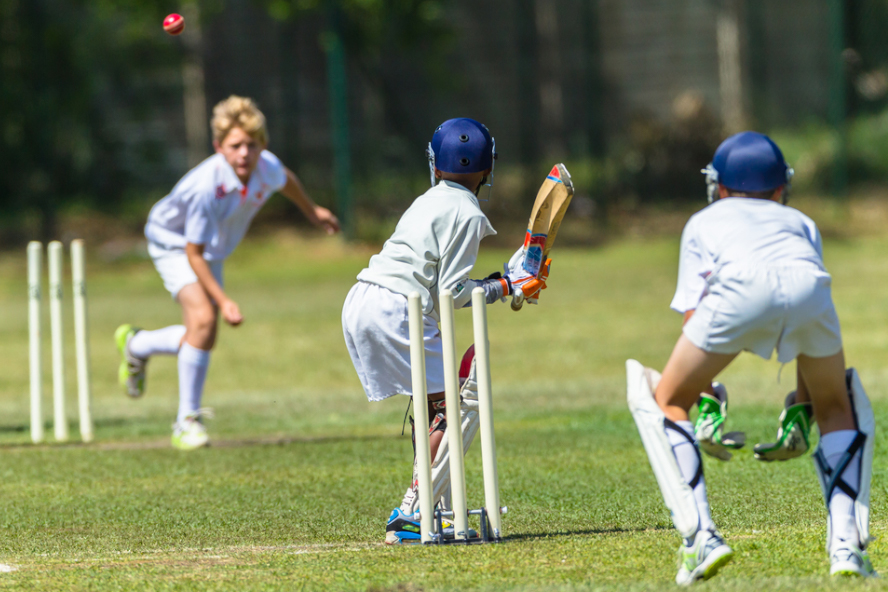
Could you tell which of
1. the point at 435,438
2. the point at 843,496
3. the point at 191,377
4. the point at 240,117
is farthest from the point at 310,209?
the point at 843,496

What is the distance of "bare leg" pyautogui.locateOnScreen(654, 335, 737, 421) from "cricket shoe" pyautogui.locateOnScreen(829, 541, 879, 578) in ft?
1.83

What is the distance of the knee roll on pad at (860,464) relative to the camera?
3.40 m

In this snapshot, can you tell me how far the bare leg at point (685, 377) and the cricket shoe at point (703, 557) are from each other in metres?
0.36

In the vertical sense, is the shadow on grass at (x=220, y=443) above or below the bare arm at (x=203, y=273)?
below

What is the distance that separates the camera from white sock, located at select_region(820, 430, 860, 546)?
3.38 m

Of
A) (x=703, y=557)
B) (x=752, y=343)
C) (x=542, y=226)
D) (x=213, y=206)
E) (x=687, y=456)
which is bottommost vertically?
(x=703, y=557)

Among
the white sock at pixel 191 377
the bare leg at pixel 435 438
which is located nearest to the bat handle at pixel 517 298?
the bare leg at pixel 435 438

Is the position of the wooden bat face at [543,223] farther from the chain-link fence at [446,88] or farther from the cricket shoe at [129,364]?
the chain-link fence at [446,88]

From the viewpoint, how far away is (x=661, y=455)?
11.3 feet

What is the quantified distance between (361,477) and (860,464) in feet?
9.46

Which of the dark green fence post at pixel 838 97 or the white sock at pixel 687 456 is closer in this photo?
the white sock at pixel 687 456

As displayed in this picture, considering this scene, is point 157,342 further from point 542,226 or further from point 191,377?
point 542,226

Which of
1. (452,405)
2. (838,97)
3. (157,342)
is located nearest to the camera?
(452,405)

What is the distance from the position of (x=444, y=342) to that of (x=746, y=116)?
1598 centimetres
